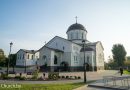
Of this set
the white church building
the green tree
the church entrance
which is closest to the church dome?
the white church building

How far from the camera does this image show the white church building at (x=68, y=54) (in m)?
42.5

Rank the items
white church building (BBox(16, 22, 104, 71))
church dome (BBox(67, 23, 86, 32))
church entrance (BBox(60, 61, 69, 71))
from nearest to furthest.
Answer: white church building (BBox(16, 22, 104, 71)) < church entrance (BBox(60, 61, 69, 71)) < church dome (BBox(67, 23, 86, 32))

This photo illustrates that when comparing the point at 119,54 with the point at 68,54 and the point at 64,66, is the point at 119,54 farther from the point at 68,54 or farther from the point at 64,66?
the point at 64,66

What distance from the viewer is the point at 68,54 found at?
45094 millimetres

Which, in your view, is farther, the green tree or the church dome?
the green tree

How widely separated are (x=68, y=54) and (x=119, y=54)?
35025 mm

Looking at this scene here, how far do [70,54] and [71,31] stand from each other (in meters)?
10.7

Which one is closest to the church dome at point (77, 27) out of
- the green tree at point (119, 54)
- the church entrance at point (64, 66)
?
the church entrance at point (64, 66)

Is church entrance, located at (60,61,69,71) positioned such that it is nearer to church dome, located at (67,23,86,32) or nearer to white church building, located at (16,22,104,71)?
white church building, located at (16,22,104,71)

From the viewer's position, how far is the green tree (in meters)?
69.2

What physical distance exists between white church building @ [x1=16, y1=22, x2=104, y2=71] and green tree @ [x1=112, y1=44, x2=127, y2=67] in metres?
17.3

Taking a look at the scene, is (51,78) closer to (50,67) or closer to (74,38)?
(50,67)

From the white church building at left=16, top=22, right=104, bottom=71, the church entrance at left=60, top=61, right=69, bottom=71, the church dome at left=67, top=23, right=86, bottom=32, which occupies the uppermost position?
the church dome at left=67, top=23, right=86, bottom=32

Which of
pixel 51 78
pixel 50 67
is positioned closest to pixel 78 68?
pixel 50 67
